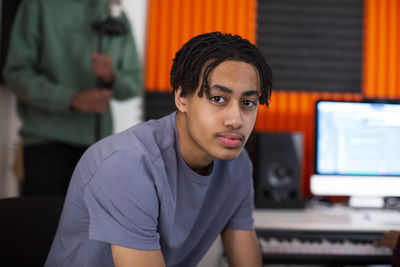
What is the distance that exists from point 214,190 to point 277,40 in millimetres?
1853

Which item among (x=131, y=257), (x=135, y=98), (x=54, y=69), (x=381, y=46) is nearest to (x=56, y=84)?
(x=54, y=69)

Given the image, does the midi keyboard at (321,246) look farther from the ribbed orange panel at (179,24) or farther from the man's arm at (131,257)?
the ribbed orange panel at (179,24)

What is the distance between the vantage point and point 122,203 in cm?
98

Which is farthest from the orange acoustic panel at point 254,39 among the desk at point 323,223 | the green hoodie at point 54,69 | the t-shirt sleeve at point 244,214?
the t-shirt sleeve at point 244,214

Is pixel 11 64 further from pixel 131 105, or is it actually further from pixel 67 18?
pixel 131 105

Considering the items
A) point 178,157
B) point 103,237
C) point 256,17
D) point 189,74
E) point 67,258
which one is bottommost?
point 67,258

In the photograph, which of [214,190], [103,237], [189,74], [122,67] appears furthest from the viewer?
[122,67]

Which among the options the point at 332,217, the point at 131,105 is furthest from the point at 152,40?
the point at 332,217

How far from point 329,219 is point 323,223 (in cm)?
14

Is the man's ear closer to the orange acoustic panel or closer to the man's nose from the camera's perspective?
the man's nose

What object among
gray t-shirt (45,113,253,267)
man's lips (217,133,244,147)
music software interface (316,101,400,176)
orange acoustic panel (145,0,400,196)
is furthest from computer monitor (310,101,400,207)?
man's lips (217,133,244,147)

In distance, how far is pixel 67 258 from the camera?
1.13 meters

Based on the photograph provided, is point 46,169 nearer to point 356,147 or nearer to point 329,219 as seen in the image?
point 329,219

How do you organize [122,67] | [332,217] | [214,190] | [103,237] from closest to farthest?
1. [103,237]
2. [214,190]
3. [332,217]
4. [122,67]
